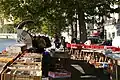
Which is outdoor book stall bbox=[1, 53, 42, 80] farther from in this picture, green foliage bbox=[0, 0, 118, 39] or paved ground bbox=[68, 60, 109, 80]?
green foliage bbox=[0, 0, 118, 39]

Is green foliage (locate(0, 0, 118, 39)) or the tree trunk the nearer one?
green foliage (locate(0, 0, 118, 39))

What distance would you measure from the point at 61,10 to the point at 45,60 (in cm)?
1899

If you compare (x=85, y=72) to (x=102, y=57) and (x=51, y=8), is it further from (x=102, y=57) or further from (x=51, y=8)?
(x=51, y=8)

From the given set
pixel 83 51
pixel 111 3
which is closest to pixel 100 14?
pixel 111 3

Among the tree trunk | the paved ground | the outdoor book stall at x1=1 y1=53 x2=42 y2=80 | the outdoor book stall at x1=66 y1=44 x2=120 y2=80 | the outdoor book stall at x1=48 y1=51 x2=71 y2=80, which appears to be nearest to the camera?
the outdoor book stall at x1=1 y1=53 x2=42 y2=80

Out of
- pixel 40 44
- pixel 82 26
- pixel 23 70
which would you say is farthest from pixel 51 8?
pixel 23 70

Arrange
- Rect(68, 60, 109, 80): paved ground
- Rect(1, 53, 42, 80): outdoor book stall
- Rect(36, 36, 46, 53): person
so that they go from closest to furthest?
Rect(1, 53, 42, 80): outdoor book stall, Rect(36, 36, 46, 53): person, Rect(68, 60, 109, 80): paved ground

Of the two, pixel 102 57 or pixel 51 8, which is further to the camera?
pixel 51 8

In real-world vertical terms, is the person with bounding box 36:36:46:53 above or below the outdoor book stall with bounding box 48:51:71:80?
above

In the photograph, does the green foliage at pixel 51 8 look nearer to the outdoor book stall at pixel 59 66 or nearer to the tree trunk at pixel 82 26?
the tree trunk at pixel 82 26

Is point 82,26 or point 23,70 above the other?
point 82,26

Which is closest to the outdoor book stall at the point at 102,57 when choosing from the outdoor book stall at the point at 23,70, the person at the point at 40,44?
the person at the point at 40,44

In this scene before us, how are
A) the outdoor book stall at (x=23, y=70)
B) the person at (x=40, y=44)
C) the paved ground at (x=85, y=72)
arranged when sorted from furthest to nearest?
1. the paved ground at (x=85, y=72)
2. the person at (x=40, y=44)
3. the outdoor book stall at (x=23, y=70)

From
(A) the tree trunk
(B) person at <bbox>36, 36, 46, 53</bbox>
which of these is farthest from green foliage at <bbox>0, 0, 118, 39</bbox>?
(B) person at <bbox>36, 36, 46, 53</bbox>
